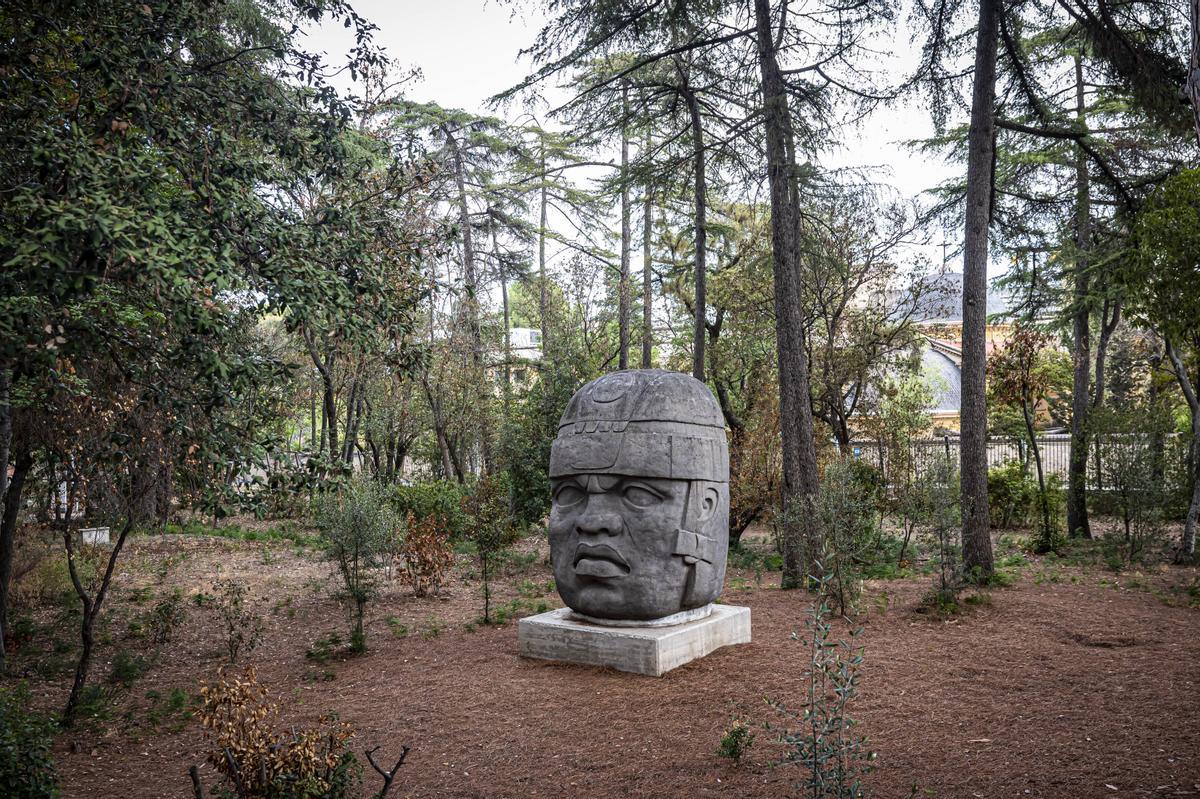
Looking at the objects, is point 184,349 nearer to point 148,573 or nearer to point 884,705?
Answer: point 884,705

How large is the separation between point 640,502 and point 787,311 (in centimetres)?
470

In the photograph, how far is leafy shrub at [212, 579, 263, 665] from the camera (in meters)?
7.57

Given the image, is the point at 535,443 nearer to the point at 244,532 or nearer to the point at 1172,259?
the point at 244,532

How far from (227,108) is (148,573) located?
9.47m

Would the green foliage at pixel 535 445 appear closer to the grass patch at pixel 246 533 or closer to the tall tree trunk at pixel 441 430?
the grass patch at pixel 246 533

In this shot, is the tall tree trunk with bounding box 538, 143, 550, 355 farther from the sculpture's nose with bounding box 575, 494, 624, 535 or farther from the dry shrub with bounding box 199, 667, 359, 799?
the dry shrub with bounding box 199, 667, 359, 799

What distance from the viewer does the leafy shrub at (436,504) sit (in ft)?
52.6

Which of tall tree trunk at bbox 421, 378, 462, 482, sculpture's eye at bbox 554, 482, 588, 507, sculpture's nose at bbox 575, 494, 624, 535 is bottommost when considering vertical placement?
sculpture's nose at bbox 575, 494, 624, 535

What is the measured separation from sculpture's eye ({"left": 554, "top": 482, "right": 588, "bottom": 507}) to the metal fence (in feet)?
19.4

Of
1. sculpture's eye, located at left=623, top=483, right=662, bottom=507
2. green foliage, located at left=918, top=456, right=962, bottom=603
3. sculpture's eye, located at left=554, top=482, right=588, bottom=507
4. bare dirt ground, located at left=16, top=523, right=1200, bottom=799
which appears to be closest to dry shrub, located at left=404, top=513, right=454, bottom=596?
bare dirt ground, located at left=16, top=523, right=1200, bottom=799

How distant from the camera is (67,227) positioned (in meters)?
3.42

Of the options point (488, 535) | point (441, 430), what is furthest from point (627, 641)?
point (441, 430)

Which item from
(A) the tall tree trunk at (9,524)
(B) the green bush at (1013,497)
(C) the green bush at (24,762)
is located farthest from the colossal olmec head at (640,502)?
(B) the green bush at (1013,497)

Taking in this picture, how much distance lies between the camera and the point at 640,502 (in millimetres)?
7316
